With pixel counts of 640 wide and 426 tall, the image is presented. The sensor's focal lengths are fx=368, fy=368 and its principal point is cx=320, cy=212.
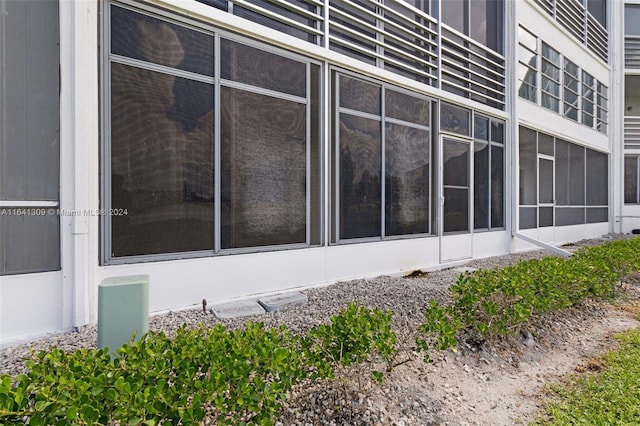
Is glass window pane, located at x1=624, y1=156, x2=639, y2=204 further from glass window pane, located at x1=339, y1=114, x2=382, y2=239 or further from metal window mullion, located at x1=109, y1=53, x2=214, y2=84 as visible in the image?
metal window mullion, located at x1=109, y1=53, x2=214, y2=84

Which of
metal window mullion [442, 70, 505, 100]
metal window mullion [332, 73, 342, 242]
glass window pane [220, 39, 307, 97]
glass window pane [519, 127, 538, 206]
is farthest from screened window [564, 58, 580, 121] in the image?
glass window pane [220, 39, 307, 97]

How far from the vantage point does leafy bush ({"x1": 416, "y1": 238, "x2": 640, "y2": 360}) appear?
2906 millimetres

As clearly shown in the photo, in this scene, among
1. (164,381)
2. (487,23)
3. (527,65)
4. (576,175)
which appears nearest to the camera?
(164,381)

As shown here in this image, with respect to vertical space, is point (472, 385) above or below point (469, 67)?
below

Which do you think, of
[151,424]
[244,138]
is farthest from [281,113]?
[151,424]

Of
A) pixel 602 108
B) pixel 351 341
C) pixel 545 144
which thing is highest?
pixel 602 108

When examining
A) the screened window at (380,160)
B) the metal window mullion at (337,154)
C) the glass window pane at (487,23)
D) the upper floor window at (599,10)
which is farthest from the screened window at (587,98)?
the metal window mullion at (337,154)

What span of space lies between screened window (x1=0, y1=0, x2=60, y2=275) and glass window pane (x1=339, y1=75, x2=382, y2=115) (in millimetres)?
3536

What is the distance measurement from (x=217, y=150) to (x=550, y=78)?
10119 millimetres

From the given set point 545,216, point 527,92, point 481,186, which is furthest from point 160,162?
point 545,216

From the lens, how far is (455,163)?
7496mm

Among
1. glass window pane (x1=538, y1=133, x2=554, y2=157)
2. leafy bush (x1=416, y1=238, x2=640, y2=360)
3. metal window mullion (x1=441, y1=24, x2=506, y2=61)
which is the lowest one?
leafy bush (x1=416, y1=238, x2=640, y2=360)

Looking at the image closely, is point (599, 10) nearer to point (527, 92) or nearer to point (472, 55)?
point (527, 92)

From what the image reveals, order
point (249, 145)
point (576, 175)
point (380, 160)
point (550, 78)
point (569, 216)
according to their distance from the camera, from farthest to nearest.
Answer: point (576, 175)
point (569, 216)
point (550, 78)
point (380, 160)
point (249, 145)
